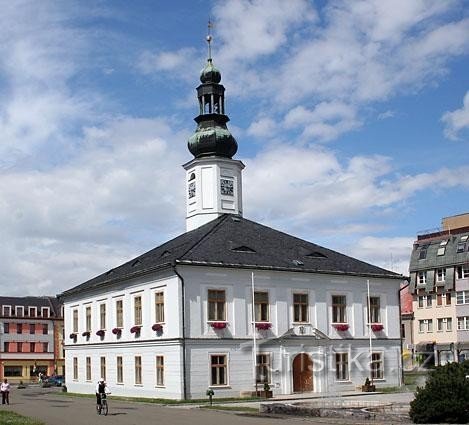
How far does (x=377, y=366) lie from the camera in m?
45.8

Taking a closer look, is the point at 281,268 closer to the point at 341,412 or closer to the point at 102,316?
the point at 102,316

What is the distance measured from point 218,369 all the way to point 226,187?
46.2 feet

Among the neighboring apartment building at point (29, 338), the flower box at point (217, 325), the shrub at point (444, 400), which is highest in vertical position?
the flower box at point (217, 325)

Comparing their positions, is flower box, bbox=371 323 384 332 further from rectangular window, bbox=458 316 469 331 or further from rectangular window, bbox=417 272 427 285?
rectangular window, bbox=417 272 427 285

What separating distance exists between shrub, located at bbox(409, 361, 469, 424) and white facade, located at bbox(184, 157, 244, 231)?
1090 inches

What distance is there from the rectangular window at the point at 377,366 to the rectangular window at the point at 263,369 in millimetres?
7384

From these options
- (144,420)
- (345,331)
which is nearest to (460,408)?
(144,420)

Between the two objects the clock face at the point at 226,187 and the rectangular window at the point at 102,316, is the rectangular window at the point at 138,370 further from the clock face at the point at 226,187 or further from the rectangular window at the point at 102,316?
the clock face at the point at 226,187

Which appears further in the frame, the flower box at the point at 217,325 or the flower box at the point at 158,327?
the flower box at the point at 158,327

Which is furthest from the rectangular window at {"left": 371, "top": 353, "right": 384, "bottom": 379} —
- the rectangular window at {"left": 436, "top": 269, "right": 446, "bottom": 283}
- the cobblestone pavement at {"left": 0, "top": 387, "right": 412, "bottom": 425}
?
the rectangular window at {"left": 436, "top": 269, "right": 446, "bottom": 283}

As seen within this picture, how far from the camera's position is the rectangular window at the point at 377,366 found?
149 ft

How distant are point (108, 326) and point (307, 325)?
12656mm

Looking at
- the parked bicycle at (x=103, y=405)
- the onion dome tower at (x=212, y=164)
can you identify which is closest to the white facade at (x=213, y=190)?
the onion dome tower at (x=212, y=164)

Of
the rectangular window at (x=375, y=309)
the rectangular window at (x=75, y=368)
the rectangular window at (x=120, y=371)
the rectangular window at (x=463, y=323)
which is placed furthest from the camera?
the rectangular window at (x=463, y=323)
